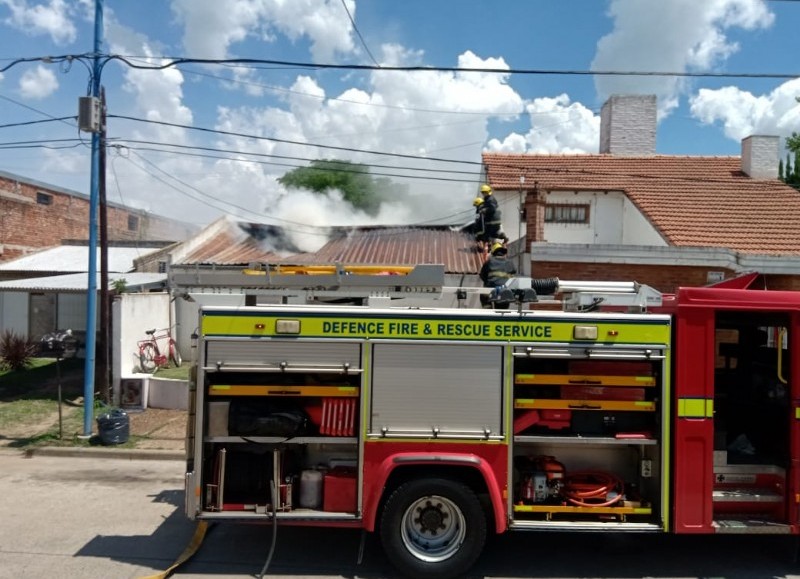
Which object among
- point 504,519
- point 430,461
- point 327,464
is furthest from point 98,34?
point 504,519

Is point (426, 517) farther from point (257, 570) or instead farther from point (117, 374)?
point (117, 374)

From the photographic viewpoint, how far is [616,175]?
16656mm

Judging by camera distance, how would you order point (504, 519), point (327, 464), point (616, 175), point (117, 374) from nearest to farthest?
point (504, 519) < point (327, 464) < point (117, 374) < point (616, 175)

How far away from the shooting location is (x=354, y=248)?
17.2m

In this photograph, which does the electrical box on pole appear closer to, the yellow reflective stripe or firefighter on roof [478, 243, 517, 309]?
firefighter on roof [478, 243, 517, 309]

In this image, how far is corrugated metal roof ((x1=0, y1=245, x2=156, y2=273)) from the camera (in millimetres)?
19392

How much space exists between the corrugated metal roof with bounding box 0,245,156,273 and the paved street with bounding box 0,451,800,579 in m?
14.0

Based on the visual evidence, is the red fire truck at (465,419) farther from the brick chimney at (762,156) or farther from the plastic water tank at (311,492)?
the brick chimney at (762,156)

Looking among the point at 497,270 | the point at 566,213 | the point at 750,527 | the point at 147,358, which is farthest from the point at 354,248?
the point at 750,527

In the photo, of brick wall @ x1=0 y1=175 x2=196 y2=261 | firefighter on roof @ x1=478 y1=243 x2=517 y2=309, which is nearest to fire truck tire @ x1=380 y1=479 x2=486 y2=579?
firefighter on roof @ x1=478 y1=243 x2=517 y2=309

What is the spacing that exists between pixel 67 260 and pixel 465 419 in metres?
20.1

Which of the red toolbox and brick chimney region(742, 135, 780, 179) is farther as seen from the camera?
brick chimney region(742, 135, 780, 179)

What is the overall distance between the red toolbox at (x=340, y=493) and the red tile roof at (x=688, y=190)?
383 inches

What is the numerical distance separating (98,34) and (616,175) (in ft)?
42.4
